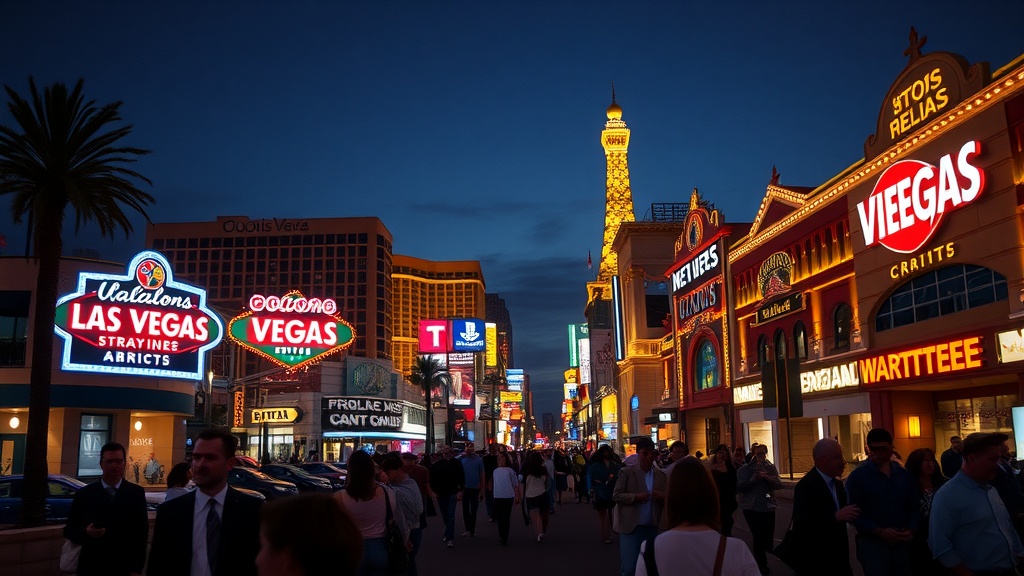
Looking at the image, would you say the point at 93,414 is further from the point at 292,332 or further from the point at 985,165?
the point at 985,165

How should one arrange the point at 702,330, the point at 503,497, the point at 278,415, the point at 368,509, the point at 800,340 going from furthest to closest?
the point at 278,415 < the point at 702,330 < the point at 800,340 < the point at 503,497 < the point at 368,509

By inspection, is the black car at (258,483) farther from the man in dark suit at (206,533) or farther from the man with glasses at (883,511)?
the man in dark suit at (206,533)

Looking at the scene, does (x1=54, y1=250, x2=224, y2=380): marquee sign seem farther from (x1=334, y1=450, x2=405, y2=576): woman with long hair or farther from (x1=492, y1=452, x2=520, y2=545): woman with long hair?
(x1=334, y1=450, x2=405, y2=576): woman with long hair

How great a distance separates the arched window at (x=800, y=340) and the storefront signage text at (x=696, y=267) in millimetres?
9253

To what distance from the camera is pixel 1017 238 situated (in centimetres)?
2305

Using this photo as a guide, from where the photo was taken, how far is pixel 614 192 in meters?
135

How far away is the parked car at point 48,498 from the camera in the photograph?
1593cm

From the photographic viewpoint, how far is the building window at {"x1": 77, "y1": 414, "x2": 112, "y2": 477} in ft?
110

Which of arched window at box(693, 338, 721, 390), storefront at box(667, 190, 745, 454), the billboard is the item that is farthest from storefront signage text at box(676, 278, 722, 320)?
the billboard

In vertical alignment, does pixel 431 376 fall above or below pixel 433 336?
below

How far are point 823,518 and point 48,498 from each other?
568 inches

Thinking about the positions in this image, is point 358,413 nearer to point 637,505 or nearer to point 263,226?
point 637,505

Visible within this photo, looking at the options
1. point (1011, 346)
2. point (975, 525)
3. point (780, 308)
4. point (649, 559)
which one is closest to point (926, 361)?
point (1011, 346)

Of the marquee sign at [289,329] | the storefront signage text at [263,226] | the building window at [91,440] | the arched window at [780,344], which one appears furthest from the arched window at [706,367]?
the storefront signage text at [263,226]
